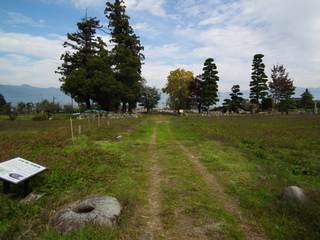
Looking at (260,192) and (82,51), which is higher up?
(82,51)

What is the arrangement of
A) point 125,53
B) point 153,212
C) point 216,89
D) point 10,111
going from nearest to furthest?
1. point 153,212
2. point 10,111
3. point 125,53
4. point 216,89

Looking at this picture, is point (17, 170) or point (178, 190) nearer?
point (17, 170)

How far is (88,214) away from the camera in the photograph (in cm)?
326

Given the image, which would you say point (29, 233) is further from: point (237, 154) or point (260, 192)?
point (237, 154)

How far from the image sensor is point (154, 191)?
15.6 feet

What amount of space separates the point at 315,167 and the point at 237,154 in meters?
2.57

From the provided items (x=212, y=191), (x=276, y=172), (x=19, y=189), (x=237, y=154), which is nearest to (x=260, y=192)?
(x=212, y=191)

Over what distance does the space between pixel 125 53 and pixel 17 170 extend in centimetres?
3392

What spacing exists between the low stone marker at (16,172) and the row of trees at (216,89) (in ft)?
138

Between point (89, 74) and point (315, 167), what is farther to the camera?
point (89, 74)

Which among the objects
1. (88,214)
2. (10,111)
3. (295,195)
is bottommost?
(88,214)

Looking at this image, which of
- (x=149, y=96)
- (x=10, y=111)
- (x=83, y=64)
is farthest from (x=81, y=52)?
(x=149, y=96)

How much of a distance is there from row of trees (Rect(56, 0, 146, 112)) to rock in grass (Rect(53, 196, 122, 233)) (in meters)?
30.1

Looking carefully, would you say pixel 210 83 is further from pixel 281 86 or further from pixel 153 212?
pixel 153 212
